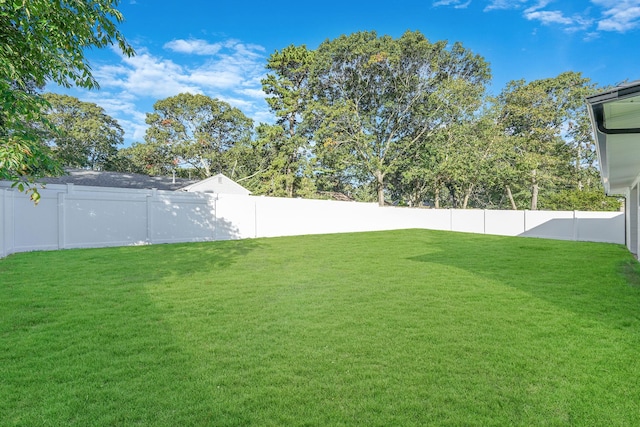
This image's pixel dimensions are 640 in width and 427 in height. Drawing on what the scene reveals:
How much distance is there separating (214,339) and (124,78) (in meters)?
19.6

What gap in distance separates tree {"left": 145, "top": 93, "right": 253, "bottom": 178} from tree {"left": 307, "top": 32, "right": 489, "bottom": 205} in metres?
9.36

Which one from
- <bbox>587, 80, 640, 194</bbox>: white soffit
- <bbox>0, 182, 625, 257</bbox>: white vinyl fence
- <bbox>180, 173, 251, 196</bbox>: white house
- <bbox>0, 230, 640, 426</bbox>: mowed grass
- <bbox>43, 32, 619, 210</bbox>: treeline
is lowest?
<bbox>0, 230, 640, 426</bbox>: mowed grass

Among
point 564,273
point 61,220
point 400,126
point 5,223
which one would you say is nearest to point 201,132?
point 400,126

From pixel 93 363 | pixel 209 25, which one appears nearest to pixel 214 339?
pixel 93 363

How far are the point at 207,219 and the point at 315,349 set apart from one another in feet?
33.3

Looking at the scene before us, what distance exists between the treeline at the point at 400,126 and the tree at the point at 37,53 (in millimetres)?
21175

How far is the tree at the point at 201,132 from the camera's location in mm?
29875

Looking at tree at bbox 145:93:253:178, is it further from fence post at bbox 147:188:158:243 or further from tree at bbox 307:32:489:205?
fence post at bbox 147:188:158:243

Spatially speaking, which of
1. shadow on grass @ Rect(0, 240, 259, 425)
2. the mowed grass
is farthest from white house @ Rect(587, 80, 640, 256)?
shadow on grass @ Rect(0, 240, 259, 425)

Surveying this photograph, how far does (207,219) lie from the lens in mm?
12445

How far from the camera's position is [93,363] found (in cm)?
281

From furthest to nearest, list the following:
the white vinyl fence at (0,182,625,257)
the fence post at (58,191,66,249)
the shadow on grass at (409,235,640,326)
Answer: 1. the fence post at (58,191,66,249)
2. the white vinyl fence at (0,182,625,257)
3. the shadow on grass at (409,235,640,326)

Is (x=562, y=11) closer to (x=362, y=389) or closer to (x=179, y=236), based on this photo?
(x=179, y=236)

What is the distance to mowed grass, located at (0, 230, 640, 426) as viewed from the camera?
2203mm
